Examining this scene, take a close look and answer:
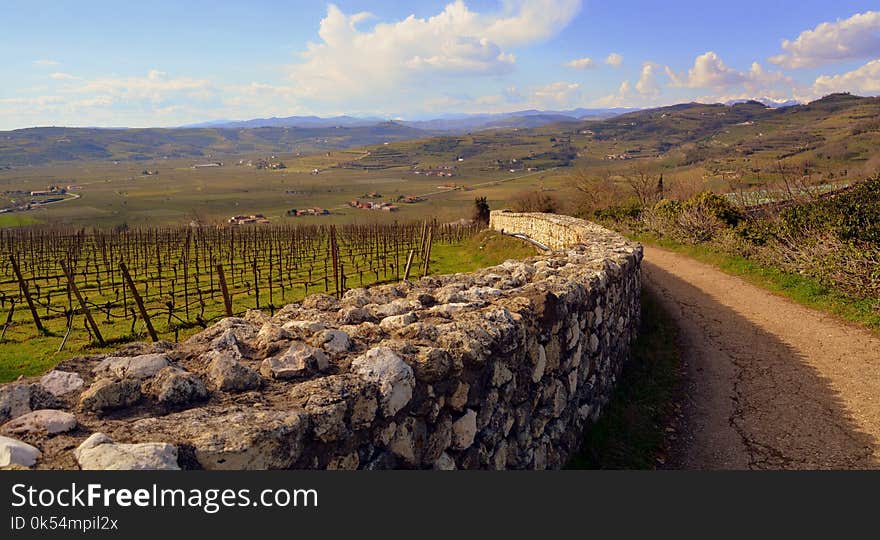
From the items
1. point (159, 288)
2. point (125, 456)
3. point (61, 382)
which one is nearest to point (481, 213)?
point (159, 288)

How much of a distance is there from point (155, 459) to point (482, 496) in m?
1.56

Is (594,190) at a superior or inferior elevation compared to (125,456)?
inferior

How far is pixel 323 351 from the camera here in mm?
3867

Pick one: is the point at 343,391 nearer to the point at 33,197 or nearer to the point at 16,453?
the point at 16,453

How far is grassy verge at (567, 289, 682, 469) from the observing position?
19.8 feet

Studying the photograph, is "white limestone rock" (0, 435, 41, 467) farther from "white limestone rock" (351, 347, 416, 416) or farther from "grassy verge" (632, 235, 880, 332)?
"grassy verge" (632, 235, 880, 332)

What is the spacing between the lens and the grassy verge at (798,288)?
36.8 feet

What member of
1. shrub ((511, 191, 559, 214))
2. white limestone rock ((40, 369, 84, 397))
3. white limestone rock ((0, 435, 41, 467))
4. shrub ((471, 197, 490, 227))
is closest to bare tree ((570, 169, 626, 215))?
shrub ((511, 191, 559, 214))

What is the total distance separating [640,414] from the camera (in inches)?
282

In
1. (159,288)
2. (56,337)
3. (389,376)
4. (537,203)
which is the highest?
(389,376)

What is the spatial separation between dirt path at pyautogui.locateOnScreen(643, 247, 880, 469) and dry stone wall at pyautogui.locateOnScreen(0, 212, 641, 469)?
80.6 inches

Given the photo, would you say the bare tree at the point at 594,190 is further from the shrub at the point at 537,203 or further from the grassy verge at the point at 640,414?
the grassy verge at the point at 640,414

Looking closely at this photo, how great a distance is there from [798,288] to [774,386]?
263 inches

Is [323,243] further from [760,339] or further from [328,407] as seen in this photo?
[328,407]
